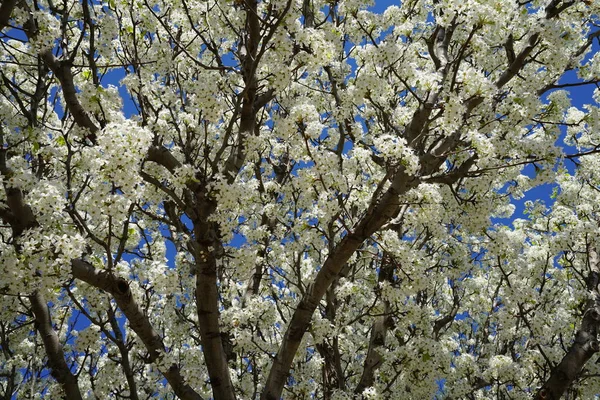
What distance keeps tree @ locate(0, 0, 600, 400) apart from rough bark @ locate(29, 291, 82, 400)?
3 centimetres

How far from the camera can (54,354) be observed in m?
6.57

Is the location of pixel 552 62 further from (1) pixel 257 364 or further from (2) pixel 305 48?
(1) pixel 257 364

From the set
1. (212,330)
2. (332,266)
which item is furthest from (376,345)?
(212,330)

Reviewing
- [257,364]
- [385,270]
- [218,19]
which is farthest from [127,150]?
[257,364]

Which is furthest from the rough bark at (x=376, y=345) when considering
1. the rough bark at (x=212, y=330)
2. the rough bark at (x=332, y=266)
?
the rough bark at (x=212, y=330)

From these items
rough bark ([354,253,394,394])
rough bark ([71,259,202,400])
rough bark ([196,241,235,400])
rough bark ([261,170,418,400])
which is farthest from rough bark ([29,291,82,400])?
rough bark ([354,253,394,394])

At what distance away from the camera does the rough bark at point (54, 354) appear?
21.1ft

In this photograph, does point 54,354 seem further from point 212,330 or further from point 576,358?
point 576,358

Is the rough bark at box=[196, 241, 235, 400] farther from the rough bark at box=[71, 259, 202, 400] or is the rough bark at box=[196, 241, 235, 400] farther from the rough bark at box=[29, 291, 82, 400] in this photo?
the rough bark at box=[29, 291, 82, 400]

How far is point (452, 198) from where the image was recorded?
8500 mm

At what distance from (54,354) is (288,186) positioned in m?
4.33

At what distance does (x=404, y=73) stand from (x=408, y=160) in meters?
3.27

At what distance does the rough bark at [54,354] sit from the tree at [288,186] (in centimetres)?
3

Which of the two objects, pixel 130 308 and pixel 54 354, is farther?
pixel 54 354
